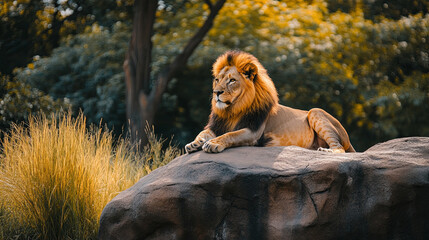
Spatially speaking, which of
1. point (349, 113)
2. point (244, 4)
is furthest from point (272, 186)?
point (244, 4)

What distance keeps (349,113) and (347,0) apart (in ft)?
18.7

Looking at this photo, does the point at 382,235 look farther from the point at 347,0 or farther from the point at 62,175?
the point at 347,0

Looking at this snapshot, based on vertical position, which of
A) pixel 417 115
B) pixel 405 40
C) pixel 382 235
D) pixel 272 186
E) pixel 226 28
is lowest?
pixel 417 115

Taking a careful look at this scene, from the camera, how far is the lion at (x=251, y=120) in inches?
199

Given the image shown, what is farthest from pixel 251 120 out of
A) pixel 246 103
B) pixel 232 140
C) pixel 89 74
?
pixel 89 74

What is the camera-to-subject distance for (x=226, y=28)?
13914mm

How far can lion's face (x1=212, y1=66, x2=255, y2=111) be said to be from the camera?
16.6 ft

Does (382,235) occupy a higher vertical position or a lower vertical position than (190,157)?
lower

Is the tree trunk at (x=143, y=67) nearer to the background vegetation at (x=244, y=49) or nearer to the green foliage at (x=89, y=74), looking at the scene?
the background vegetation at (x=244, y=49)

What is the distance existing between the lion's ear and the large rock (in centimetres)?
107

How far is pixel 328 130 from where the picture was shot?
5.48 meters

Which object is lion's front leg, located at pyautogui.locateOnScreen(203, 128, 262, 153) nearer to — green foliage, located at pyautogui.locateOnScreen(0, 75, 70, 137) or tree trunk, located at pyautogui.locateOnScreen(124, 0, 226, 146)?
tree trunk, located at pyautogui.locateOnScreen(124, 0, 226, 146)

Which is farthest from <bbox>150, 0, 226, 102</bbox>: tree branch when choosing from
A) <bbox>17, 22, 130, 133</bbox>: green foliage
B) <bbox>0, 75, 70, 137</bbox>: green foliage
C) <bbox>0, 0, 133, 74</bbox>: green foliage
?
<bbox>0, 0, 133, 74</bbox>: green foliage

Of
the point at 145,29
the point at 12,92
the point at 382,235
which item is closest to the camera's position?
the point at 382,235
